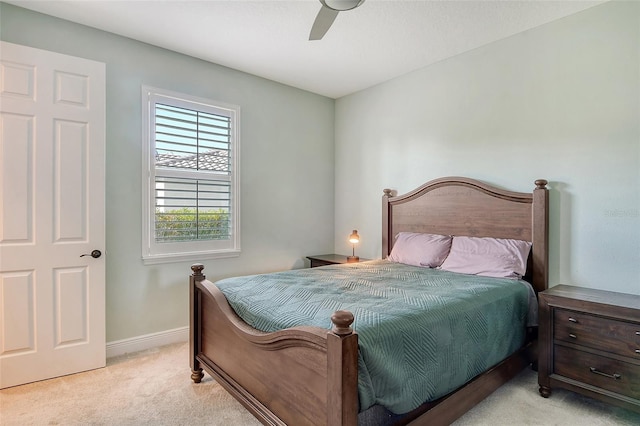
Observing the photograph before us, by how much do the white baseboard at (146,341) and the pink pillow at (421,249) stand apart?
2.20 metres

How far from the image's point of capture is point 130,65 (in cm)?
305

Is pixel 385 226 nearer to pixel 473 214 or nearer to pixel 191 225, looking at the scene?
pixel 473 214

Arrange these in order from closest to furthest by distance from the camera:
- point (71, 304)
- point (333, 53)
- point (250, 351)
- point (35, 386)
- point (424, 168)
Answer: point (250, 351) < point (35, 386) < point (71, 304) < point (333, 53) < point (424, 168)

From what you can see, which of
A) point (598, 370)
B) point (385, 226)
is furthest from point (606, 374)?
point (385, 226)

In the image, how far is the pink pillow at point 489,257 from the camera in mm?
2689

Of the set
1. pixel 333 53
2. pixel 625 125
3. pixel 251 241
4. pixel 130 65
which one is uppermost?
pixel 333 53

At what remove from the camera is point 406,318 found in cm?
170

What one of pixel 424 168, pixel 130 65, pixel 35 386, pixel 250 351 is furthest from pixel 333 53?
pixel 35 386

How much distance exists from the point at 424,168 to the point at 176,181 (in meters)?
2.50

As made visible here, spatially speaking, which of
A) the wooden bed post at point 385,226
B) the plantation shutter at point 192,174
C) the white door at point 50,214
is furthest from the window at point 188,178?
the wooden bed post at point 385,226

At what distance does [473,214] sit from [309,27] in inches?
85.7

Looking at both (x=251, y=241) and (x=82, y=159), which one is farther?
(x=251, y=241)

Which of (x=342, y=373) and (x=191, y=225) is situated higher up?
(x=191, y=225)

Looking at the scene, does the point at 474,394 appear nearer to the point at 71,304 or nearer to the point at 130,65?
the point at 71,304
